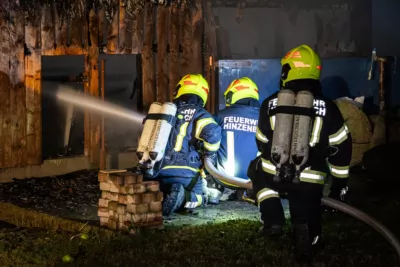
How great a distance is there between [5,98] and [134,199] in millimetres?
4074

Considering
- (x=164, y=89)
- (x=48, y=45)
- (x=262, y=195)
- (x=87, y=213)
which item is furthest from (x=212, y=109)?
(x=262, y=195)

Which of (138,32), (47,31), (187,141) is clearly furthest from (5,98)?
(187,141)

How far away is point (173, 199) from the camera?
8125 millimetres

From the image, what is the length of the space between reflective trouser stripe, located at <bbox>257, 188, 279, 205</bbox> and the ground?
47 centimetres

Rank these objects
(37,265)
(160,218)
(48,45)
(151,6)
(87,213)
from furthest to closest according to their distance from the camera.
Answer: (151,6) < (48,45) < (87,213) < (160,218) < (37,265)

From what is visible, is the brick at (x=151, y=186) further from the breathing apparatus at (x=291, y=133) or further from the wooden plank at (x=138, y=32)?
the wooden plank at (x=138, y=32)

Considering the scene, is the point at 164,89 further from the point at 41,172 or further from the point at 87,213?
the point at 87,213

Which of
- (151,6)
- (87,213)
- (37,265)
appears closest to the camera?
(37,265)

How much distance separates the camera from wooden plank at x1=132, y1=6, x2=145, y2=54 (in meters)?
11.1

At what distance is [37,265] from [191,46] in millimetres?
6285

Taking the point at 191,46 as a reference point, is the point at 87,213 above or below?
below

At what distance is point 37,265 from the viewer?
6.26 m

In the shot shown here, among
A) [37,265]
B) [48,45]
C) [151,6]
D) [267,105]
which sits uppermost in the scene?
[151,6]

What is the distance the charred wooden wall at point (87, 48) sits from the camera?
10.2 meters
